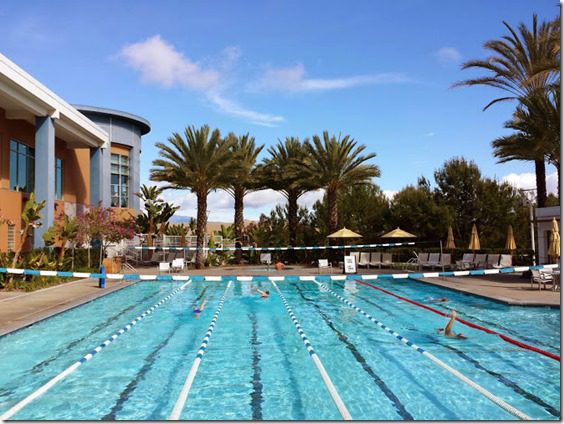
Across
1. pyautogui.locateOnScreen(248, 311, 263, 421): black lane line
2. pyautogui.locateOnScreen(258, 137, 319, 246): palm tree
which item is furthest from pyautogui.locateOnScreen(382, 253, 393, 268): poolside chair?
pyautogui.locateOnScreen(248, 311, 263, 421): black lane line

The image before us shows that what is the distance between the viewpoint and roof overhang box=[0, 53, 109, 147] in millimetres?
17312

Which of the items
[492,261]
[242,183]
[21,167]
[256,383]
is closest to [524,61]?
[492,261]

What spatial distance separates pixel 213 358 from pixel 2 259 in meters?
10.9

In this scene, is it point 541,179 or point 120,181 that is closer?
point 541,179

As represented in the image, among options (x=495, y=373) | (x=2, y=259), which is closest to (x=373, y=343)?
(x=495, y=373)

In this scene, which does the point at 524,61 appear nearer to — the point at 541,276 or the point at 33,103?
the point at 541,276

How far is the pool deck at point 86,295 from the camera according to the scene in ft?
34.6

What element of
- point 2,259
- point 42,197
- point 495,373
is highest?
point 42,197

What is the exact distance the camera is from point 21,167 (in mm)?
22172

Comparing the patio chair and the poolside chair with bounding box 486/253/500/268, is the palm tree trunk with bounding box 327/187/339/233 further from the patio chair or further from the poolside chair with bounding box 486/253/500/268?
the patio chair

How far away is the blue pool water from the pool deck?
0.96ft

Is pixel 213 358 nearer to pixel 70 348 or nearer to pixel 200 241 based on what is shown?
pixel 70 348

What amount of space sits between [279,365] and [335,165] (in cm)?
1915

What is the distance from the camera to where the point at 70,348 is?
895 centimetres
